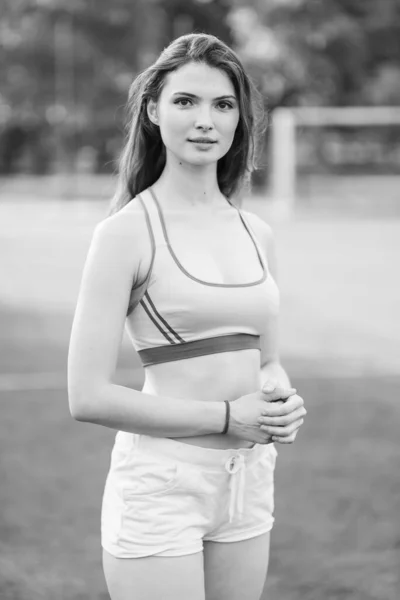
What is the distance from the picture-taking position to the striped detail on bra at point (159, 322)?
2.34 m

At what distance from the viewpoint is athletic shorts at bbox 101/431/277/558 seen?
7.63 ft

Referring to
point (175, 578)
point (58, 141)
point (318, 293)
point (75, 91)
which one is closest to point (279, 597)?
point (175, 578)

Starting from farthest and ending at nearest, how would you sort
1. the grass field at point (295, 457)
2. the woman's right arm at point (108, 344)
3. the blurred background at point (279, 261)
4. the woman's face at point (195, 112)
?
the blurred background at point (279, 261) < the grass field at point (295, 457) < the woman's face at point (195, 112) < the woman's right arm at point (108, 344)

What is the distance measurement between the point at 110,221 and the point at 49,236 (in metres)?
21.8

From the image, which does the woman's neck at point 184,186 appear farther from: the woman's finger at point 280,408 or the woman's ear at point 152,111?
the woman's finger at point 280,408

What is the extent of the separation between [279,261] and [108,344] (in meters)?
16.0

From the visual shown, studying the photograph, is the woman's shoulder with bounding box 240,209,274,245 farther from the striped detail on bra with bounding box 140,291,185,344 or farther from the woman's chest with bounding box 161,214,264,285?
the striped detail on bra with bounding box 140,291,185,344

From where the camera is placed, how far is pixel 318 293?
15008 millimetres

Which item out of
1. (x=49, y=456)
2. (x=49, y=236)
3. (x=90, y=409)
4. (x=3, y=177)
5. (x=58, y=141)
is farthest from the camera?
(x=3, y=177)

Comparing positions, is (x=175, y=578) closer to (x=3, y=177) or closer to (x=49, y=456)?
(x=49, y=456)

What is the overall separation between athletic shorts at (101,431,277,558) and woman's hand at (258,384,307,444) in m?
0.12

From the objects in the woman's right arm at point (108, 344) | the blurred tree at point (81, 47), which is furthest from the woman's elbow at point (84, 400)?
the blurred tree at point (81, 47)

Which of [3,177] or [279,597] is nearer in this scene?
[279,597]

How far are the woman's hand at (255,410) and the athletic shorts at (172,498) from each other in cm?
7
